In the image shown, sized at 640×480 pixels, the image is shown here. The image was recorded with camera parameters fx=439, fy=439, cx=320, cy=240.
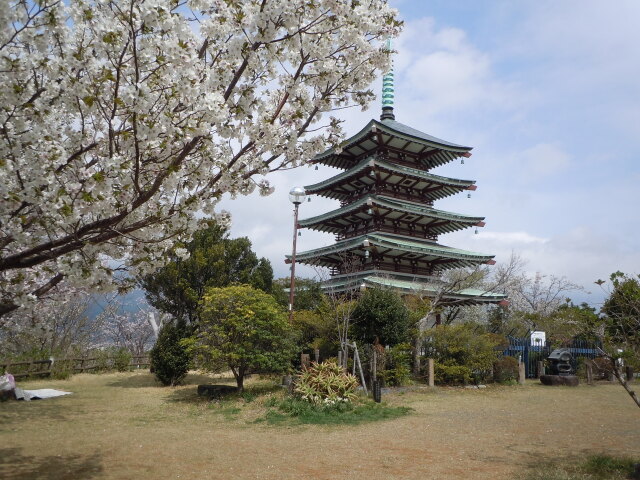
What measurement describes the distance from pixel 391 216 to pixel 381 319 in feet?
25.9

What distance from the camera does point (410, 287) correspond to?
20703mm

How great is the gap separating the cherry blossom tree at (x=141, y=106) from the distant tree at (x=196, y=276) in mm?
14402

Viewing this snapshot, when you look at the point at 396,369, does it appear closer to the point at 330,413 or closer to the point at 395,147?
the point at 330,413

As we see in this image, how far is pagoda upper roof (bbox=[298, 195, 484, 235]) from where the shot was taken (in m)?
21.1

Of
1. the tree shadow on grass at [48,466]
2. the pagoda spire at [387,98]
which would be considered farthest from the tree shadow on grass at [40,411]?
the pagoda spire at [387,98]

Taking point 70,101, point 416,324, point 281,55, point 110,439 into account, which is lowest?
point 110,439

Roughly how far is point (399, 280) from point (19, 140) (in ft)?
63.1

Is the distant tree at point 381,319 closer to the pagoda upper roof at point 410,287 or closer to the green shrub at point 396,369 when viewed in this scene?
the green shrub at point 396,369

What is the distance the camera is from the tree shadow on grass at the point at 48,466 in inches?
229

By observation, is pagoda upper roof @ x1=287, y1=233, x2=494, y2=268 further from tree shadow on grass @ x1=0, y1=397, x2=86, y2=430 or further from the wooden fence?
tree shadow on grass @ x1=0, y1=397, x2=86, y2=430

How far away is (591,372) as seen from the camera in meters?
17.7

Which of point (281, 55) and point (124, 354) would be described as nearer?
point (281, 55)

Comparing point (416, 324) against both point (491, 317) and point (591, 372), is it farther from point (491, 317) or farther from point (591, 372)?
point (491, 317)

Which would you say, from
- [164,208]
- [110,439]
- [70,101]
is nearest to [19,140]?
[70,101]
